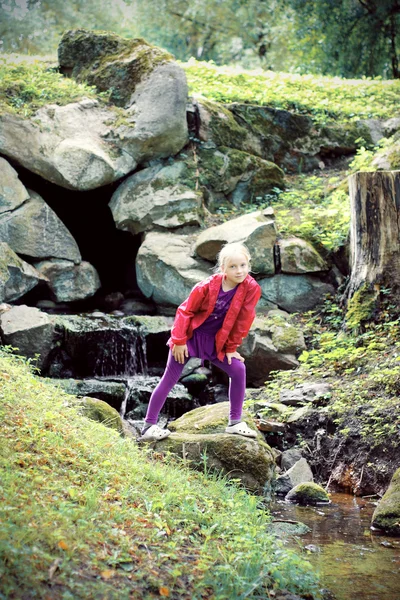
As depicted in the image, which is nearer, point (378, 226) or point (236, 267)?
point (236, 267)

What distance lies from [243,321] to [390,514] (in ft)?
6.42

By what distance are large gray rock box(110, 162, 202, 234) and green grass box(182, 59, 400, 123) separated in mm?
3090

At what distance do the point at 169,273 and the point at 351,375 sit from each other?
421cm

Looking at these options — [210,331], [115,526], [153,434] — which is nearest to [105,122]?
[210,331]

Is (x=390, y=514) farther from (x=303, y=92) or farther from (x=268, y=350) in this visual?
(x=303, y=92)

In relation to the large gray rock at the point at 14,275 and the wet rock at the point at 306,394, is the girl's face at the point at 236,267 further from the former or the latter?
the large gray rock at the point at 14,275

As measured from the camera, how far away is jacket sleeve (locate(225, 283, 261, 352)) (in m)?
5.23

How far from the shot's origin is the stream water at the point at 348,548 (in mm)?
3424

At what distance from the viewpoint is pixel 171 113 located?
11.6m

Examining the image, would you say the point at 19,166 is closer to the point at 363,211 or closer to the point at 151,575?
the point at 363,211

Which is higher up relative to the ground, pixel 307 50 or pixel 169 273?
pixel 307 50

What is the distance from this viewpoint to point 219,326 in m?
5.31

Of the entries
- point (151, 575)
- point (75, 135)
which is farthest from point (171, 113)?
point (151, 575)

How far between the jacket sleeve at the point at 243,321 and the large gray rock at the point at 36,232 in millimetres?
6407
